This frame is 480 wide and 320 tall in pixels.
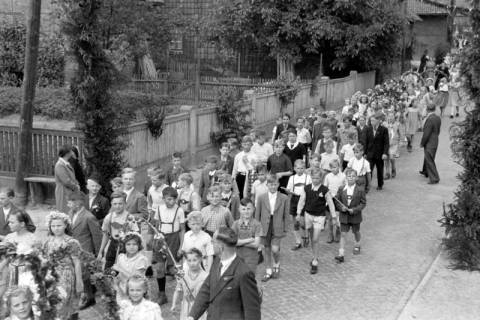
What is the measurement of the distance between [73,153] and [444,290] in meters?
6.22

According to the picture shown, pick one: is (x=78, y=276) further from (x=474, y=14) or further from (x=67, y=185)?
(x=474, y=14)

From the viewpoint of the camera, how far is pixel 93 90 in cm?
1111

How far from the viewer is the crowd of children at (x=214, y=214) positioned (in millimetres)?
6992

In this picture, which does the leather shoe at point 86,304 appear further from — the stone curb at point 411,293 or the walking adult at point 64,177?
the stone curb at point 411,293

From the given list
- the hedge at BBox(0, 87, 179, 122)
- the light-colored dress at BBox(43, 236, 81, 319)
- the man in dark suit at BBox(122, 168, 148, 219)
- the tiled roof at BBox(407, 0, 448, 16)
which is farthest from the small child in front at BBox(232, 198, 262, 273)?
the tiled roof at BBox(407, 0, 448, 16)

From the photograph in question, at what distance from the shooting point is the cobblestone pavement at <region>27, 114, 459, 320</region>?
835 centimetres

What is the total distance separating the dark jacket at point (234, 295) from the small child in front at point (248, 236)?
90.7 inches

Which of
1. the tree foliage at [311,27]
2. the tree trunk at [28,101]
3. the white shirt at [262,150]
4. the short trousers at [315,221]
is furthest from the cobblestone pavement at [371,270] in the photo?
the tree foliage at [311,27]

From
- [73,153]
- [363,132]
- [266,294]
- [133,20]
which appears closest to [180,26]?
[133,20]

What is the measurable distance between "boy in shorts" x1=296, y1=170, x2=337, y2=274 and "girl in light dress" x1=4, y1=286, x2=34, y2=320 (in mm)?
5020

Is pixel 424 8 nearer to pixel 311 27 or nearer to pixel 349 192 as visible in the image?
pixel 311 27

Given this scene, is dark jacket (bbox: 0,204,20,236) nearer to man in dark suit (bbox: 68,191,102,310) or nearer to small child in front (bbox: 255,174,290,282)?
man in dark suit (bbox: 68,191,102,310)

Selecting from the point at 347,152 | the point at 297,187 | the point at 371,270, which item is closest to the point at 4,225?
the point at 297,187

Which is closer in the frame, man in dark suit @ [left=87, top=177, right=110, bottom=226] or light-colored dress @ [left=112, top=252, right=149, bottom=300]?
light-colored dress @ [left=112, top=252, right=149, bottom=300]
